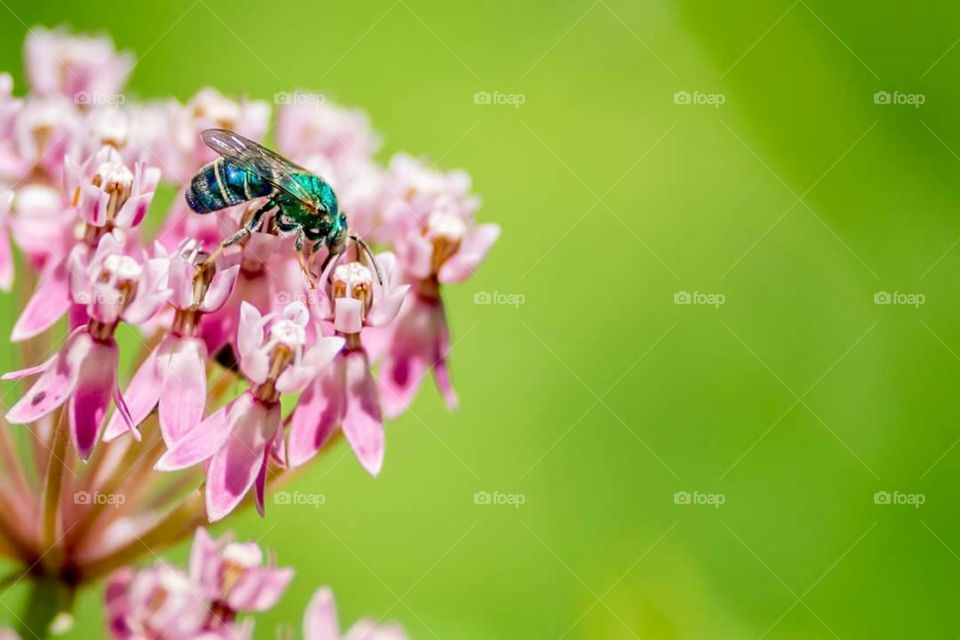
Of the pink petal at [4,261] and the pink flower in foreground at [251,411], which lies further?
the pink petal at [4,261]

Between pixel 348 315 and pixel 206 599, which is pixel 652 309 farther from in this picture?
pixel 206 599

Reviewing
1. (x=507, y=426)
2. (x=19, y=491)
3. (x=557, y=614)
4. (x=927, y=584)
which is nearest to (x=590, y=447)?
(x=507, y=426)

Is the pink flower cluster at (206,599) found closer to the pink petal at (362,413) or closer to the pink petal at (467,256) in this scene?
the pink petal at (362,413)

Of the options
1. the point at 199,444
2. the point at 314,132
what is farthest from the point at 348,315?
the point at 314,132

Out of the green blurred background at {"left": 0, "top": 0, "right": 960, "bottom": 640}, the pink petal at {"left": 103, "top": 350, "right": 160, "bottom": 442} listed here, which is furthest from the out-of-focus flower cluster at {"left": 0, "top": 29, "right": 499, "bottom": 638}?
the green blurred background at {"left": 0, "top": 0, "right": 960, "bottom": 640}

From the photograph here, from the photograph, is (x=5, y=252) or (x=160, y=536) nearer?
(x=160, y=536)

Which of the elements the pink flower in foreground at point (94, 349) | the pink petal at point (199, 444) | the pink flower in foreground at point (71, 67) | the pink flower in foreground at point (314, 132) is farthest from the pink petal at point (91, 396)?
the pink flower in foreground at point (71, 67)

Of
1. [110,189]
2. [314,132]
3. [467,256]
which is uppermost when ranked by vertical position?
[314,132]
